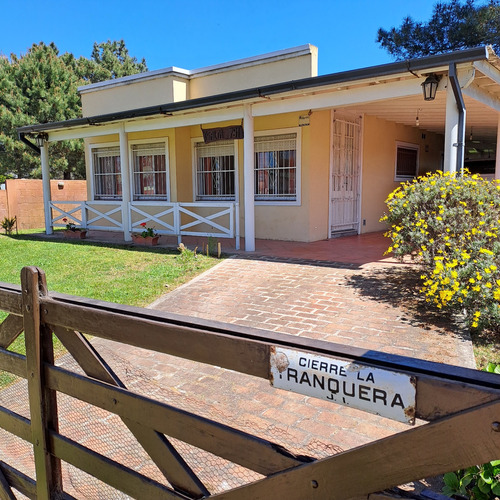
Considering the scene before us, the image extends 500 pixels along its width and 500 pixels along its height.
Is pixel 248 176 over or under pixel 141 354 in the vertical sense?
over

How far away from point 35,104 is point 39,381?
2252cm

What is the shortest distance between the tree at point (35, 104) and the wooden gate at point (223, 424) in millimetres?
21208

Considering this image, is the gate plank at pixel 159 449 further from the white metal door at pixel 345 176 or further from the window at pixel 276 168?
the white metal door at pixel 345 176

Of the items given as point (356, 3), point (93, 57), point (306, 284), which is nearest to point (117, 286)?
point (306, 284)

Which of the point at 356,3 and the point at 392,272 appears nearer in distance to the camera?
the point at 392,272

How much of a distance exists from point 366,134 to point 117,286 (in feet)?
24.7

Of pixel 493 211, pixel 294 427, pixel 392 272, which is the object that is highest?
pixel 493 211

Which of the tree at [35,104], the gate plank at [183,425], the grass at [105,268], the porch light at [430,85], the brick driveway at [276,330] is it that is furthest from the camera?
the tree at [35,104]

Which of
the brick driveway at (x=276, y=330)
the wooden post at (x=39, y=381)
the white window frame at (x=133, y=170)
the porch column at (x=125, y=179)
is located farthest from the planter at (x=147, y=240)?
the wooden post at (x=39, y=381)

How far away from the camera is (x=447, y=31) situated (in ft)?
63.3

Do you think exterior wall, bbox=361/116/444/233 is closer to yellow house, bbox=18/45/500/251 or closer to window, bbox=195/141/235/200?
yellow house, bbox=18/45/500/251

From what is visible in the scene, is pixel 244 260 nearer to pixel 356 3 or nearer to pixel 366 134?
pixel 366 134

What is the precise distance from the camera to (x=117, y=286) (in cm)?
688

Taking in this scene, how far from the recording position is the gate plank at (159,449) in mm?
1635
